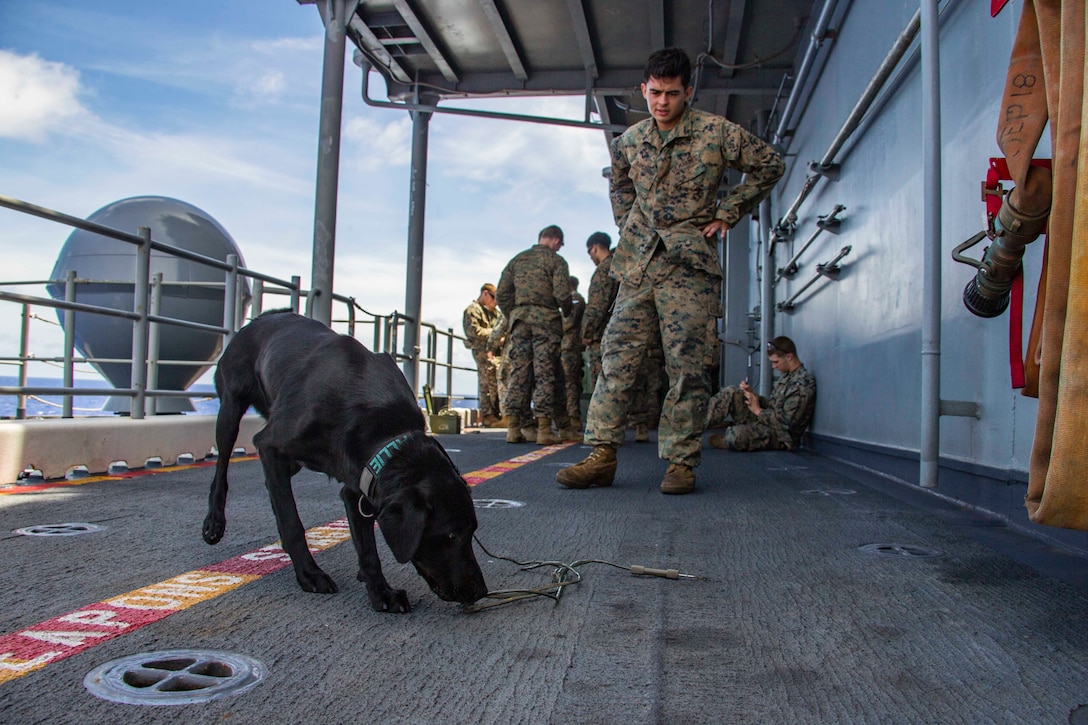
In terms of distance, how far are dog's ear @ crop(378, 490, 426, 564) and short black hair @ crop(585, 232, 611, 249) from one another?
257 inches

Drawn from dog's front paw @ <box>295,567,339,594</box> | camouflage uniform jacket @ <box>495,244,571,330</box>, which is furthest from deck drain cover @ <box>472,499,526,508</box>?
camouflage uniform jacket @ <box>495,244,571,330</box>

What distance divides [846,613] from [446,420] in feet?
25.1

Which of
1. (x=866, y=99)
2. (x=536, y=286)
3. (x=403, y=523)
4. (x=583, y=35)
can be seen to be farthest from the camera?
(x=583, y=35)

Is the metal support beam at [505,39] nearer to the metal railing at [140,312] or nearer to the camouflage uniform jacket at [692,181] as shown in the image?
the metal railing at [140,312]

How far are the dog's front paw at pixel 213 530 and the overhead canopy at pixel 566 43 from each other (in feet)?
21.0

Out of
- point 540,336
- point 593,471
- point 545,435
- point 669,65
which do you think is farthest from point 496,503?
point 540,336

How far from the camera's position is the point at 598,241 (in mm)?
8016

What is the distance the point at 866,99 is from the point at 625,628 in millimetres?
3982

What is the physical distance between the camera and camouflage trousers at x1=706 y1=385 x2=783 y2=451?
22.0 feet

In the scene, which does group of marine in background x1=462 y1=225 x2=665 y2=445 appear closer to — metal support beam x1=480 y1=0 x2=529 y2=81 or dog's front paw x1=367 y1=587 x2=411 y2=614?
metal support beam x1=480 y1=0 x2=529 y2=81

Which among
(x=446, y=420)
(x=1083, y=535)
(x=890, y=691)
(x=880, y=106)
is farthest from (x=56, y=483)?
(x=446, y=420)

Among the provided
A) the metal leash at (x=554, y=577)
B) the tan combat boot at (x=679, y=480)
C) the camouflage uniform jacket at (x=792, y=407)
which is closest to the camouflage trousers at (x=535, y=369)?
the camouflage uniform jacket at (x=792, y=407)

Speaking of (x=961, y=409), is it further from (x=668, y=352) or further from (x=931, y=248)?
(x=668, y=352)

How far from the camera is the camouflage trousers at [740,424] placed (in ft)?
22.0
